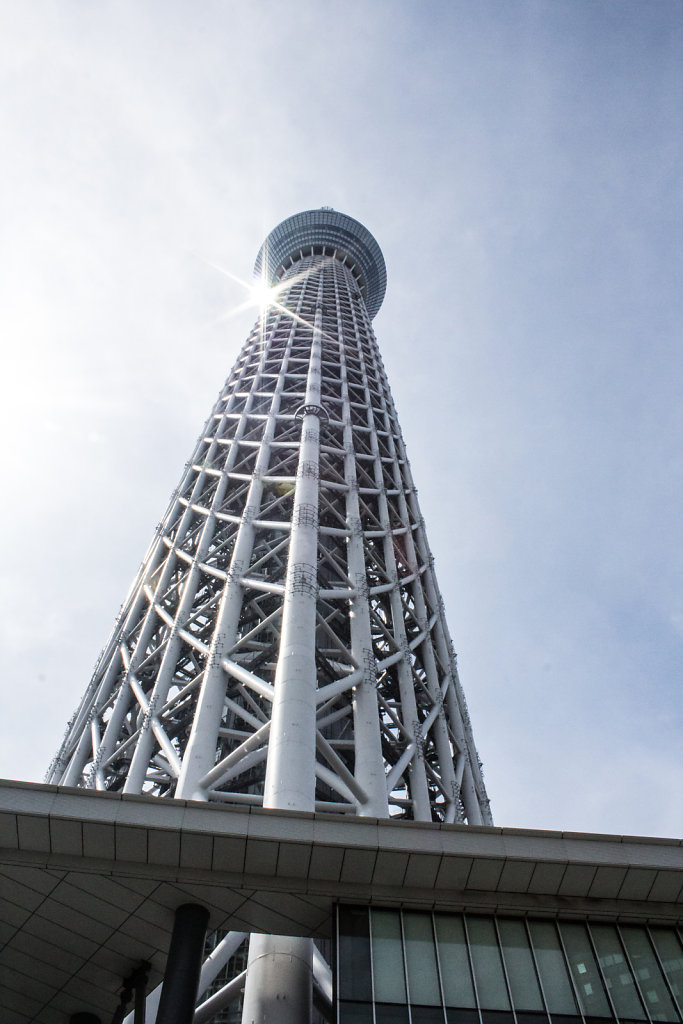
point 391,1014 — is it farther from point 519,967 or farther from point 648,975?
point 648,975

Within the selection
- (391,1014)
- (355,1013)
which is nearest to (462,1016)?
(391,1014)

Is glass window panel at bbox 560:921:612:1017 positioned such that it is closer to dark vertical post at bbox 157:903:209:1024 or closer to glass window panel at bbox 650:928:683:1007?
glass window panel at bbox 650:928:683:1007

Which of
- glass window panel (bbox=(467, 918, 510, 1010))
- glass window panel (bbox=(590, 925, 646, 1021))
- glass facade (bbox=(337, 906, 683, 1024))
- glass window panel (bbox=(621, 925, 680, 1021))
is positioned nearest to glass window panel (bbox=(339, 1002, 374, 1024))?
glass facade (bbox=(337, 906, 683, 1024))

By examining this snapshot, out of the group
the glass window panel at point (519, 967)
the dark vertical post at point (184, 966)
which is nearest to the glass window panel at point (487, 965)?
the glass window panel at point (519, 967)

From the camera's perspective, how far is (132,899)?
15.5 meters

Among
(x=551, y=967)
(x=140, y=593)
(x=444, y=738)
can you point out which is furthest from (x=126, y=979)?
(x=140, y=593)

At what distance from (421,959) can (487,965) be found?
4.50ft

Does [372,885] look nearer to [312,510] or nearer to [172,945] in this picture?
[172,945]

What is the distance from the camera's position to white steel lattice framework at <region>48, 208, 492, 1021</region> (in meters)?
23.6

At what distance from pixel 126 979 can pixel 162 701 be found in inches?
470

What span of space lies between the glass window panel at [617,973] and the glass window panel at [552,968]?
87 cm

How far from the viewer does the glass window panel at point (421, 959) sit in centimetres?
1471

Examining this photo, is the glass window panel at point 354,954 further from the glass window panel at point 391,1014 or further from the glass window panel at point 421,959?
the glass window panel at point 421,959

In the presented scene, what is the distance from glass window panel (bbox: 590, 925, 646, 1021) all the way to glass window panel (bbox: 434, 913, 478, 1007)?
9.58 feet
